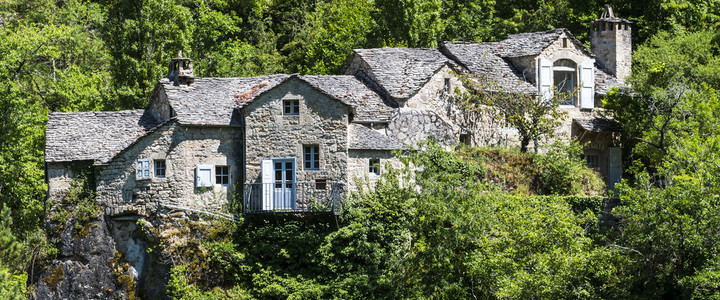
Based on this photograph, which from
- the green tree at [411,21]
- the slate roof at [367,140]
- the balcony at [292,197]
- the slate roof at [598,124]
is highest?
the green tree at [411,21]

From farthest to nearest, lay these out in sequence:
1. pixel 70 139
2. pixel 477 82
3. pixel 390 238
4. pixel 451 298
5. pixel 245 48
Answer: pixel 245 48, pixel 477 82, pixel 70 139, pixel 390 238, pixel 451 298

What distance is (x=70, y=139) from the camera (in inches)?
1735

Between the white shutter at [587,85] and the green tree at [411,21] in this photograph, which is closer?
the white shutter at [587,85]

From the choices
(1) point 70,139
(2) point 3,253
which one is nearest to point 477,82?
(1) point 70,139

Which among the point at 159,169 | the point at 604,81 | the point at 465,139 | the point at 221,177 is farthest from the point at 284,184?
the point at 604,81

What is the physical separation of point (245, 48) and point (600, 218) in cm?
2119

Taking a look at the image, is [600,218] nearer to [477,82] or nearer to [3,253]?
[477,82]

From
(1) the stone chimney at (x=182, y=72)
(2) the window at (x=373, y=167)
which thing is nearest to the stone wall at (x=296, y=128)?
(2) the window at (x=373, y=167)

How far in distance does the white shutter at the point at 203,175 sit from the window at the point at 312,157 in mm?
3326

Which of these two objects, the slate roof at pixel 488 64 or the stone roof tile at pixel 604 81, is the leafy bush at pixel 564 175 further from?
the stone roof tile at pixel 604 81

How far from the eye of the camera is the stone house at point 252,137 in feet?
138

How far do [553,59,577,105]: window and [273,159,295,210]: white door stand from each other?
13.4 meters

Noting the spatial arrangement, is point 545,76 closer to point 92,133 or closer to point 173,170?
point 173,170

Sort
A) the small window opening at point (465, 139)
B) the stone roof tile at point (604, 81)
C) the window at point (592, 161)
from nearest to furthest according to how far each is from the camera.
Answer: the small window opening at point (465, 139) < the window at point (592, 161) < the stone roof tile at point (604, 81)
